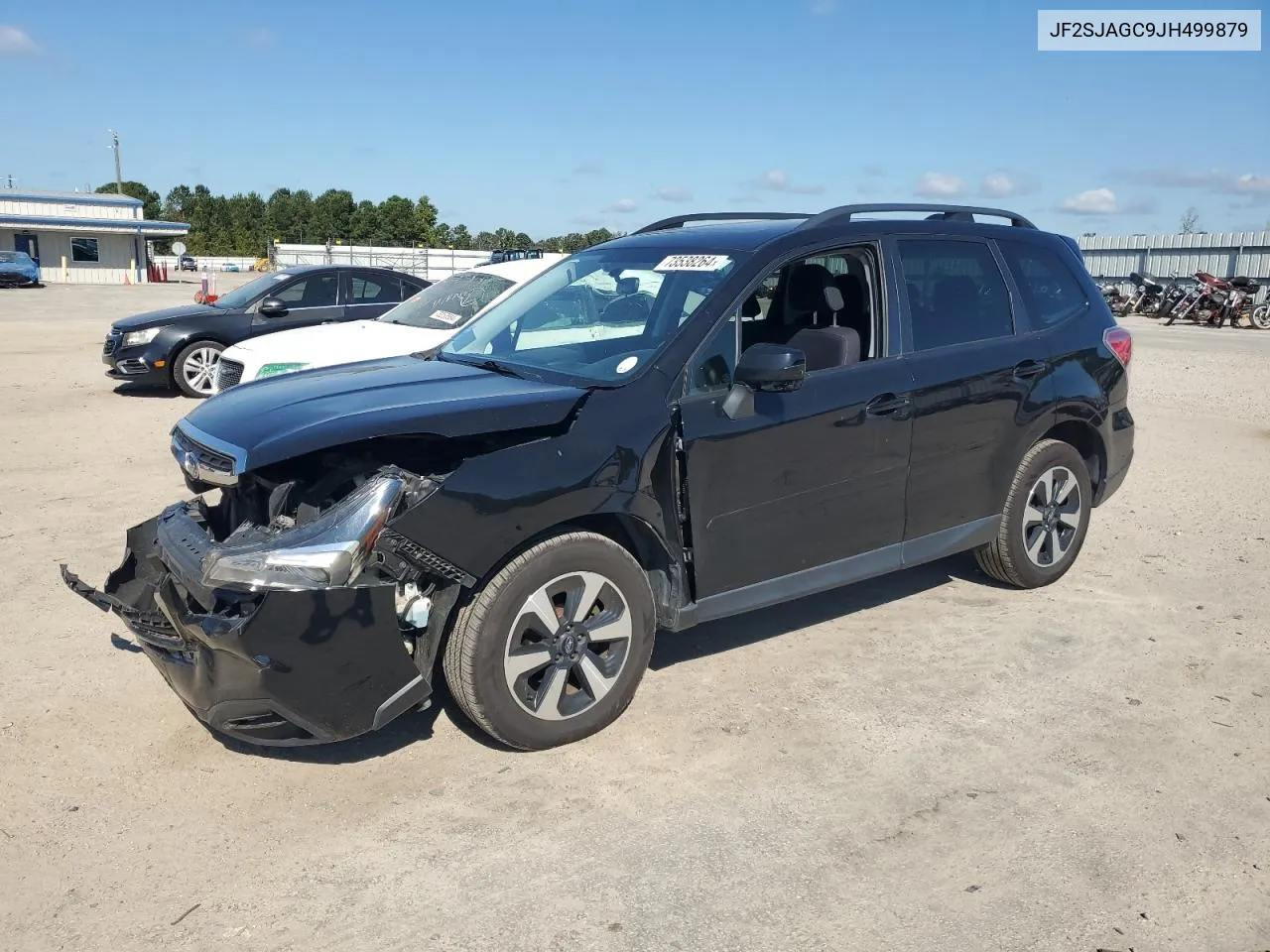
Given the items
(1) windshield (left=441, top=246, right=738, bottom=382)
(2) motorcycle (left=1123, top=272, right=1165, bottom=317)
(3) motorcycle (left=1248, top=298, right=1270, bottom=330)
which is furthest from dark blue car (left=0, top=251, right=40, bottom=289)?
(1) windshield (left=441, top=246, right=738, bottom=382)

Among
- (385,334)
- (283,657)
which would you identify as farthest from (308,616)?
(385,334)

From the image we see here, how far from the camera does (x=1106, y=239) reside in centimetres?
3506

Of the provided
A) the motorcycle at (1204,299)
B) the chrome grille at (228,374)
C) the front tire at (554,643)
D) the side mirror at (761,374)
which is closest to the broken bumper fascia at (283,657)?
the front tire at (554,643)

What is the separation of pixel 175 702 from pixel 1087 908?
3406 millimetres

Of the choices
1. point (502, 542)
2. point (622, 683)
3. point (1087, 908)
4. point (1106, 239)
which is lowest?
point (1087, 908)

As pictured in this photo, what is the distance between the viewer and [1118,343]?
5902mm

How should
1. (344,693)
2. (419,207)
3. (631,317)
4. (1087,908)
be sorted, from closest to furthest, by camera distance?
(1087,908), (344,693), (631,317), (419,207)

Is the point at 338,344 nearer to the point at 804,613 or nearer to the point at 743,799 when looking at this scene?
the point at 804,613

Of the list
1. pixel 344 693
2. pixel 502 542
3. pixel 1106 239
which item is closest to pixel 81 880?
pixel 344 693

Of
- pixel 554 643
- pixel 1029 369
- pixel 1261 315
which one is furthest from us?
pixel 1261 315

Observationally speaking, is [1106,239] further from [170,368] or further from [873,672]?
[873,672]

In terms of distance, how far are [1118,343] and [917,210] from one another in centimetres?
161

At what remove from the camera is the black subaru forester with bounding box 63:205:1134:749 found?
3389 mm

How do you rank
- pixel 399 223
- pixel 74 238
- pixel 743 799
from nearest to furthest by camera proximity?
pixel 743 799, pixel 74 238, pixel 399 223
